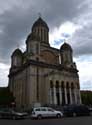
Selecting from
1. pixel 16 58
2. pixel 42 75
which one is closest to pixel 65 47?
pixel 42 75

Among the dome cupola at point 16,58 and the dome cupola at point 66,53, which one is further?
the dome cupola at point 16,58

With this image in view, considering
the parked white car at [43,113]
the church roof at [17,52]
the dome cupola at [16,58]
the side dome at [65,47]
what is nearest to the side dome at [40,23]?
the side dome at [65,47]

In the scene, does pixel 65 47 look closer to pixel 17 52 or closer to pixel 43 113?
pixel 17 52

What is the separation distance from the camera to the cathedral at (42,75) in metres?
49.4

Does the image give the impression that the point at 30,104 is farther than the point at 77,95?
No

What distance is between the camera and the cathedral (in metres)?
49.4

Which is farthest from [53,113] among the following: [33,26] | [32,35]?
[33,26]

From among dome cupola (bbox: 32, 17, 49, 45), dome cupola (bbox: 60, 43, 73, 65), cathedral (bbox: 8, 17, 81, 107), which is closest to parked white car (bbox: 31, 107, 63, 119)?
cathedral (bbox: 8, 17, 81, 107)

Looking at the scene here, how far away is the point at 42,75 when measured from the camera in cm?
5172

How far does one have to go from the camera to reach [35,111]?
2506 centimetres

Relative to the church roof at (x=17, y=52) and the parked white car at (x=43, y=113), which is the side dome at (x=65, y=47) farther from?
the parked white car at (x=43, y=113)

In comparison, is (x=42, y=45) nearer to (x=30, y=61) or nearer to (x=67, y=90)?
(x=30, y=61)

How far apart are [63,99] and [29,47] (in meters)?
17.7

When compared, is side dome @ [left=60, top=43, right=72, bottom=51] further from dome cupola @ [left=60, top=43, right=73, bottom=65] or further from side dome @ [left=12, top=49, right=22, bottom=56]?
side dome @ [left=12, top=49, right=22, bottom=56]
